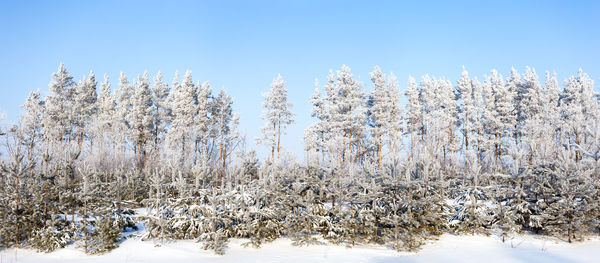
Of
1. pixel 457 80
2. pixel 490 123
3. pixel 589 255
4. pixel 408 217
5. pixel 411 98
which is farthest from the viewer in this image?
pixel 457 80

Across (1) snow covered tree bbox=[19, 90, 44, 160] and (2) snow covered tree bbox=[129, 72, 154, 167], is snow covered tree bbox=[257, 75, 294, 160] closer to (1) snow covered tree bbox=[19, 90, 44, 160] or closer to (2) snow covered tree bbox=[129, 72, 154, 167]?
(2) snow covered tree bbox=[129, 72, 154, 167]

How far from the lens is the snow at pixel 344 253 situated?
24.9ft

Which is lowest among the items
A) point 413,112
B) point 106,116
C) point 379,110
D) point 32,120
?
point 32,120

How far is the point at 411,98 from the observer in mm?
37062

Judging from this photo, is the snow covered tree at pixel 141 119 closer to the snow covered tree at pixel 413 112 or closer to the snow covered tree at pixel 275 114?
the snow covered tree at pixel 275 114

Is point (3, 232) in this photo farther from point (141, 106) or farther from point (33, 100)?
point (33, 100)

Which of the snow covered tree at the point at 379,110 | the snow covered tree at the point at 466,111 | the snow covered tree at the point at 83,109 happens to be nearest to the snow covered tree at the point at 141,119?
the snow covered tree at the point at 83,109

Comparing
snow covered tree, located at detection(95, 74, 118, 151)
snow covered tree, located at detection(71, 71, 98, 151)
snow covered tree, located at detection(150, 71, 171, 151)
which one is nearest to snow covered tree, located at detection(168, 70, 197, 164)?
snow covered tree, located at detection(150, 71, 171, 151)

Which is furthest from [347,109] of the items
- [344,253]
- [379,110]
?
[344,253]

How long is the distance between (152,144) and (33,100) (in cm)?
1240

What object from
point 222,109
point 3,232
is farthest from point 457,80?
point 3,232

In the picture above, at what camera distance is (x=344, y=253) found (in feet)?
26.7

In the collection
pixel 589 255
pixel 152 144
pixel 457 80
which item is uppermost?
pixel 457 80

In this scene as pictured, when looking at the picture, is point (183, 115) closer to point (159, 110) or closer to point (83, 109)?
point (159, 110)
